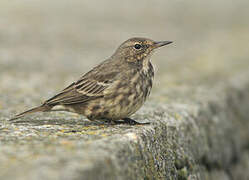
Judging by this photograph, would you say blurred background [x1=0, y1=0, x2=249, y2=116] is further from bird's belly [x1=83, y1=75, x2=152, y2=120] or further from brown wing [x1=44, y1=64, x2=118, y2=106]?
bird's belly [x1=83, y1=75, x2=152, y2=120]

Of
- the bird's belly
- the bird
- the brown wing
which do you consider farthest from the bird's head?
the bird's belly

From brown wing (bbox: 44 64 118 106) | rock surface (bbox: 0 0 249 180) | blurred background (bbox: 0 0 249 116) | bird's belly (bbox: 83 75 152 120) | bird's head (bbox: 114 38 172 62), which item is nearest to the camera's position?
rock surface (bbox: 0 0 249 180)

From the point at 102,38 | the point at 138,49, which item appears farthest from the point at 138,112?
the point at 102,38

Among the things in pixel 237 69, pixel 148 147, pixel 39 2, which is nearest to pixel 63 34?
pixel 39 2

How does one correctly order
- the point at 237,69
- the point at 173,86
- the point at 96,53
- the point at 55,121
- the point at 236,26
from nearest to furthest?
1. the point at 55,121
2. the point at 173,86
3. the point at 237,69
4. the point at 96,53
5. the point at 236,26

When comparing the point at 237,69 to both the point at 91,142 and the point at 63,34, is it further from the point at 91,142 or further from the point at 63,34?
the point at 91,142

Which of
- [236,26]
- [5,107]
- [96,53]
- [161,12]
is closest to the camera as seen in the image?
[5,107]
